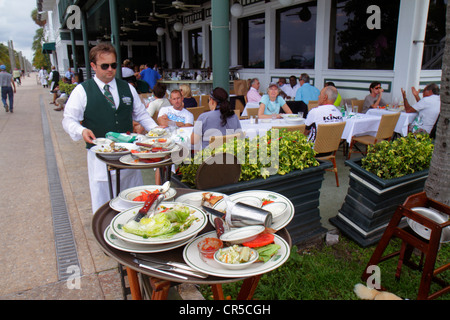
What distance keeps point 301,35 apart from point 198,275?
11024 millimetres

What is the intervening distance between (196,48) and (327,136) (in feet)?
48.0

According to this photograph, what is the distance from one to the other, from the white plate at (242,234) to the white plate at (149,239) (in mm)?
125

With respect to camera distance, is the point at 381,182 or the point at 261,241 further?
the point at 381,182

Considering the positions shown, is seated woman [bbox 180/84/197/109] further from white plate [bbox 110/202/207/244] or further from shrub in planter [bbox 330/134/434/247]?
white plate [bbox 110/202/207/244]

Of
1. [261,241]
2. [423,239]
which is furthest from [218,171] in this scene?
[423,239]

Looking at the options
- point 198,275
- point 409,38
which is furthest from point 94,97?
point 409,38

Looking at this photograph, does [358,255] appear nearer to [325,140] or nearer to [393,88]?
[325,140]

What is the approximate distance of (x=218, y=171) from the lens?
8.21 ft

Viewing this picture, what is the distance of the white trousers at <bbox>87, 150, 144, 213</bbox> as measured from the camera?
2.93 meters

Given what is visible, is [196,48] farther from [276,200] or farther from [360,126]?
[276,200]

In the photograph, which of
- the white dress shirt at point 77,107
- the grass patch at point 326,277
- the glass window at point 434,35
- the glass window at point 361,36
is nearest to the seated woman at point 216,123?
the white dress shirt at point 77,107

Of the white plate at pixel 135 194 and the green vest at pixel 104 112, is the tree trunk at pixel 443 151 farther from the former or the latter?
the green vest at pixel 104 112

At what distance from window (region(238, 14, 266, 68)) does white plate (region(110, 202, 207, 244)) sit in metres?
12.0

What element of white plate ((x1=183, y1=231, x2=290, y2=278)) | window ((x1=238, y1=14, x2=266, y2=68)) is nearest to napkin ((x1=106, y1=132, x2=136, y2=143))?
white plate ((x1=183, y1=231, x2=290, y2=278))
